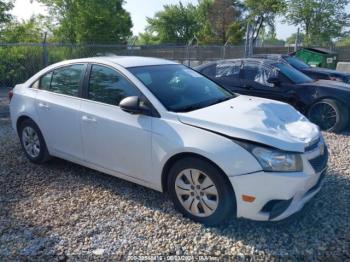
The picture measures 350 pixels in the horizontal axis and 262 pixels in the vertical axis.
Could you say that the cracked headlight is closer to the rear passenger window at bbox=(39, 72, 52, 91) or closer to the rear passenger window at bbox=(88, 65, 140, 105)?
the rear passenger window at bbox=(88, 65, 140, 105)

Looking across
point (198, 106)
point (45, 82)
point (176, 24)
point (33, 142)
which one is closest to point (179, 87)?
point (198, 106)

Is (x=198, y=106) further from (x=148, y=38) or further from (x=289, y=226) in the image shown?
(x=148, y=38)

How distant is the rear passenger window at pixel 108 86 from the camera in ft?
12.3

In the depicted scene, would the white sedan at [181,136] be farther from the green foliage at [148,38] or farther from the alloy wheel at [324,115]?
the green foliage at [148,38]

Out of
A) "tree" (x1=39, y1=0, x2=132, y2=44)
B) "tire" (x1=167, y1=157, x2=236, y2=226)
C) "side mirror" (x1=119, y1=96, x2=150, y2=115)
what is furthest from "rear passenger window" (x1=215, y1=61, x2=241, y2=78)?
"tree" (x1=39, y1=0, x2=132, y2=44)

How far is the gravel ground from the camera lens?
2.93 meters

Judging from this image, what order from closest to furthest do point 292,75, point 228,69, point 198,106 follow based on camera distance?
1. point 198,106
2. point 292,75
3. point 228,69

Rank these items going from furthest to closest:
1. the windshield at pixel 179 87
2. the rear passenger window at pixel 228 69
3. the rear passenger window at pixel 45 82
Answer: the rear passenger window at pixel 228 69 → the rear passenger window at pixel 45 82 → the windshield at pixel 179 87

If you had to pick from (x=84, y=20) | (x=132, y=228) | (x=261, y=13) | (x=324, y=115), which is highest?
(x=261, y=13)

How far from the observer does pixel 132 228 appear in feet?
10.8

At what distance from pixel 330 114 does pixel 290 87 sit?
3.13 ft

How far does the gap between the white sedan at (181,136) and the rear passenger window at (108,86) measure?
0.01 meters

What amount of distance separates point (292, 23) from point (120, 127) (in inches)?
923

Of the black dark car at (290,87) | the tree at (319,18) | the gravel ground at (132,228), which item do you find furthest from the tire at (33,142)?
the tree at (319,18)
